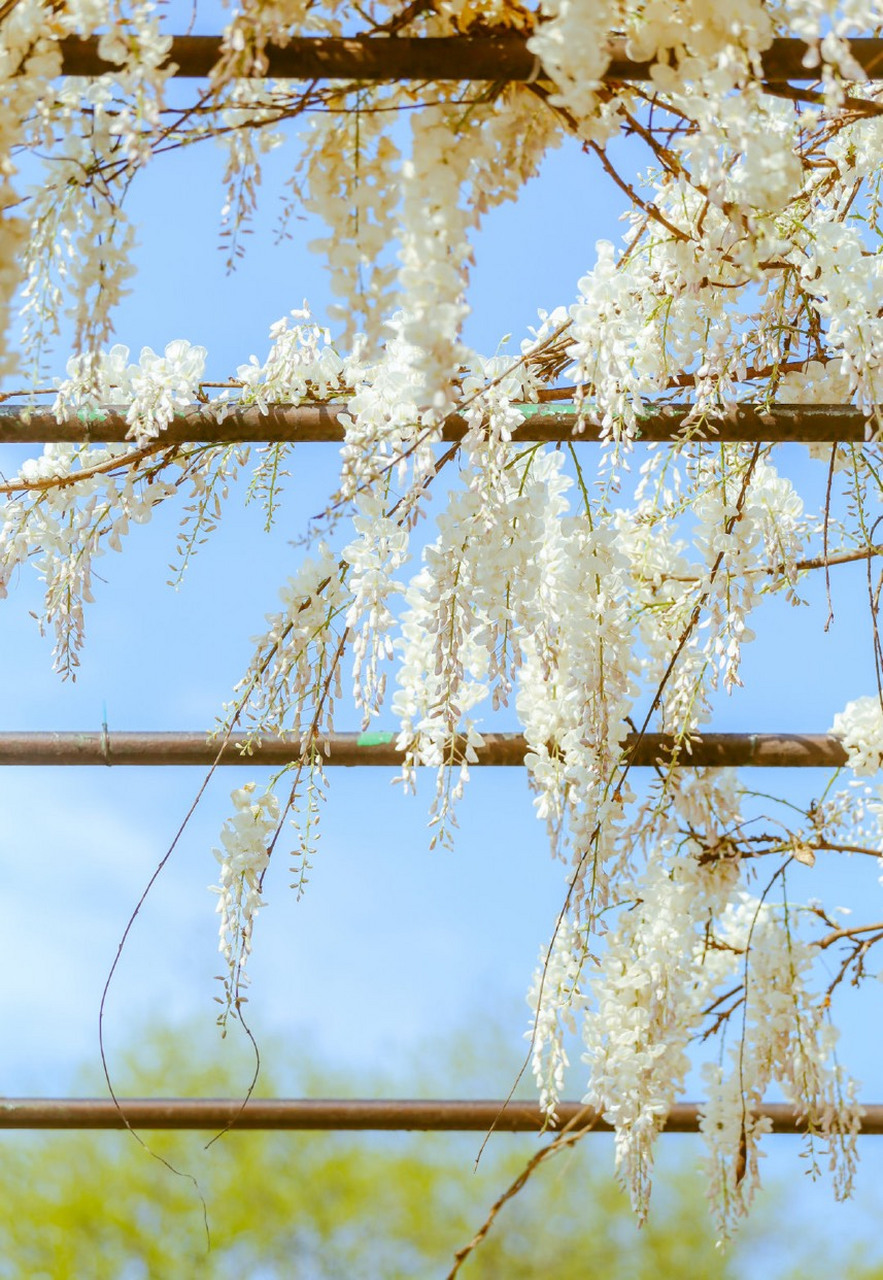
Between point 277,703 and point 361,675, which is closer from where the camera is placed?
point 361,675

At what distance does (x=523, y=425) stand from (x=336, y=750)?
A: 696 millimetres

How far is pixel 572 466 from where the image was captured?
189cm

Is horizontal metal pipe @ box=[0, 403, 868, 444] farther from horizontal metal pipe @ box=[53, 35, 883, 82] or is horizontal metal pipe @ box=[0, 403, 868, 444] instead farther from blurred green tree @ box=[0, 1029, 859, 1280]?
blurred green tree @ box=[0, 1029, 859, 1280]

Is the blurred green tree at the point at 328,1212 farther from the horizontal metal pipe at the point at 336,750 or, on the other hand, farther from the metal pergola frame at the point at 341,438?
the horizontal metal pipe at the point at 336,750

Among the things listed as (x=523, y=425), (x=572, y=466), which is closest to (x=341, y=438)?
(x=523, y=425)

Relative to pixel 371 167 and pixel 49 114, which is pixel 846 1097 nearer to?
pixel 371 167

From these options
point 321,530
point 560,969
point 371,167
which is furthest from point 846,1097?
point 371,167

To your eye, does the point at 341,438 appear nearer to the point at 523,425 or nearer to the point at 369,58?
the point at 523,425

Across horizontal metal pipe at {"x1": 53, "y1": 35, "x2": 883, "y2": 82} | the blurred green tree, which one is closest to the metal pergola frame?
horizontal metal pipe at {"x1": 53, "y1": 35, "x2": 883, "y2": 82}

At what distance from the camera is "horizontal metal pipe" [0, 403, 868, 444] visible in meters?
1.51

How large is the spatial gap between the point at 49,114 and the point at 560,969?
156cm

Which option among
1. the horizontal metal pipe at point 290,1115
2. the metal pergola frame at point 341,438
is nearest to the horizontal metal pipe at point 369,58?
the metal pergola frame at point 341,438

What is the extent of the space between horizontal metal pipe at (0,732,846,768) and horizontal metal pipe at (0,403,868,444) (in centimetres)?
60

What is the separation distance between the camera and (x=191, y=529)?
1.82m
